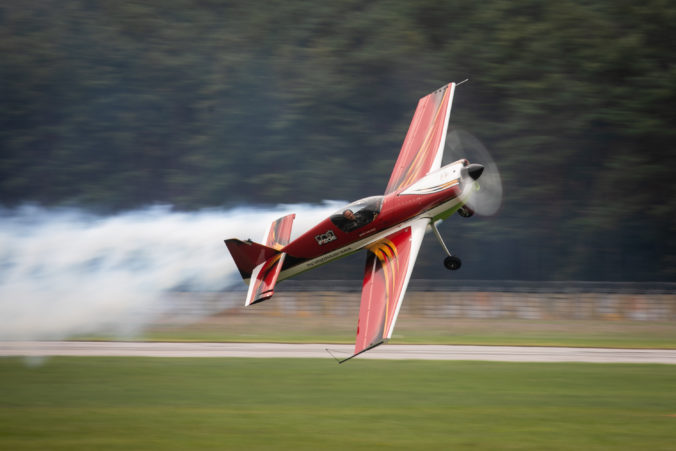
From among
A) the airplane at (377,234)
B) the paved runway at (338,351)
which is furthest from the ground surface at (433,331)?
the airplane at (377,234)

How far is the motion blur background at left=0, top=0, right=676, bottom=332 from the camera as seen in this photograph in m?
30.3

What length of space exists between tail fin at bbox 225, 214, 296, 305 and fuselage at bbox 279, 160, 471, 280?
31 centimetres

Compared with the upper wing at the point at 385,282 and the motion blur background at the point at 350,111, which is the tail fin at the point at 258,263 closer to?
the upper wing at the point at 385,282

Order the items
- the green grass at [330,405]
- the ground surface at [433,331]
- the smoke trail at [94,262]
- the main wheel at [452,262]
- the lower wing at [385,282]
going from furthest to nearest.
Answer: the ground surface at [433,331], the smoke trail at [94,262], the main wheel at [452,262], the lower wing at [385,282], the green grass at [330,405]

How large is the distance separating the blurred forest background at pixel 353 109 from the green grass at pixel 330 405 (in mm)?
13056

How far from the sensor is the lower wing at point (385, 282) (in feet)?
45.5

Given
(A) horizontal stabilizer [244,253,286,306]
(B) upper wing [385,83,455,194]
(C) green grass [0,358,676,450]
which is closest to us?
(C) green grass [0,358,676,450]

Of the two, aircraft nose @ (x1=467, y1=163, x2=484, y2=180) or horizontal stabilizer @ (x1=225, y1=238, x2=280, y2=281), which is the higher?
aircraft nose @ (x1=467, y1=163, x2=484, y2=180)

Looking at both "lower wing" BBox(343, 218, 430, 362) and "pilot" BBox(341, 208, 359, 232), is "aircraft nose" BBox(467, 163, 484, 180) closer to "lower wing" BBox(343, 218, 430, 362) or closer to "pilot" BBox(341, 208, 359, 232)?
"lower wing" BBox(343, 218, 430, 362)

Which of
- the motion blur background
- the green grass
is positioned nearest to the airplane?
the green grass

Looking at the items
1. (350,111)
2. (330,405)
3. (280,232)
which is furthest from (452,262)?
(350,111)

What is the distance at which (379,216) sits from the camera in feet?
56.3

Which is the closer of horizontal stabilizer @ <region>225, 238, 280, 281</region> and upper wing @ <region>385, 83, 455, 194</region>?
horizontal stabilizer @ <region>225, 238, 280, 281</region>

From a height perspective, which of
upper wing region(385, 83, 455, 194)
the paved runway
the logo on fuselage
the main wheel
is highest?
upper wing region(385, 83, 455, 194)
